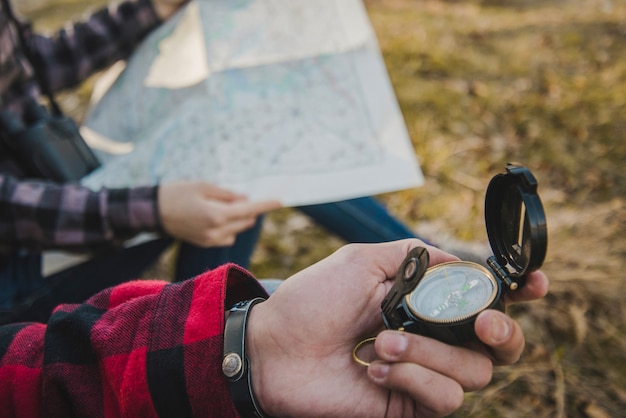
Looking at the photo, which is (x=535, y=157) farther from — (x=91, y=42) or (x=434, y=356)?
(x=434, y=356)

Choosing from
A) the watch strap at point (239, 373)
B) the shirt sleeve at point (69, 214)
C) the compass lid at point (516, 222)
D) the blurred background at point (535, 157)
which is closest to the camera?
the compass lid at point (516, 222)

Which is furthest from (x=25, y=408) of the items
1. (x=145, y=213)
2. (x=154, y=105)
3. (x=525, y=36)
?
(x=525, y=36)

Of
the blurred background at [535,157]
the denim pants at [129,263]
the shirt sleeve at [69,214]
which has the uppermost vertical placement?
the shirt sleeve at [69,214]

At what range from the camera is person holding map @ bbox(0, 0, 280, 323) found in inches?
48.1

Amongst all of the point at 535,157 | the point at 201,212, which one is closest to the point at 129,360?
the point at 201,212

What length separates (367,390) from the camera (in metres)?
0.77

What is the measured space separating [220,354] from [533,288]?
423 millimetres

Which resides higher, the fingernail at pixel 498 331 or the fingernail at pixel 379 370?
Result: the fingernail at pixel 498 331

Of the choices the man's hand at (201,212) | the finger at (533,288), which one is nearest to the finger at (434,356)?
the finger at (533,288)

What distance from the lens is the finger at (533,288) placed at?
71 cm

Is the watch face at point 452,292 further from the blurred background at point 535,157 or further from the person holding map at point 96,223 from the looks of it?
the blurred background at point 535,157

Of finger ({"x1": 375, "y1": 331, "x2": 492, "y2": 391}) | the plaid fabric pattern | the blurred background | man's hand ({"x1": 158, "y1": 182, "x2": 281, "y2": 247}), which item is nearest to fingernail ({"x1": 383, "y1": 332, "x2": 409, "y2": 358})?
finger ({"x1": 375, "y1": 331, "x2": 492, "y2": 391})

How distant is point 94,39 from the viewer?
1694mm

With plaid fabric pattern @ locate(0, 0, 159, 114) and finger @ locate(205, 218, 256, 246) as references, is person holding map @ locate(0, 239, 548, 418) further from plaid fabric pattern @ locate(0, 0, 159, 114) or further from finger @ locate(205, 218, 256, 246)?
plaid fabric pattern @ locate(0, 0, 159, 114)
